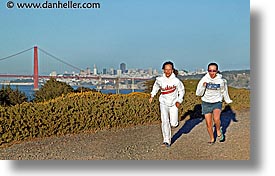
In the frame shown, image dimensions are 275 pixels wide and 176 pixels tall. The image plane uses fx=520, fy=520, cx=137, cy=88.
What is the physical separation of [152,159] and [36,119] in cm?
164

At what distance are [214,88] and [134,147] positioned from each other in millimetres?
1294

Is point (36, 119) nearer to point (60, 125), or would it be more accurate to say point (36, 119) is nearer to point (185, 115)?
point (60, 125)

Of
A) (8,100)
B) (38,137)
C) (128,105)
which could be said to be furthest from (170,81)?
(8,100)

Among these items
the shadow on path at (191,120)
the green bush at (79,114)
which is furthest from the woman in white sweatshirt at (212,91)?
the green bush at (79,114)

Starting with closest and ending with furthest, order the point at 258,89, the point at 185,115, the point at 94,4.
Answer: the point at 258,89
the point at 94,4
the point at 185,115

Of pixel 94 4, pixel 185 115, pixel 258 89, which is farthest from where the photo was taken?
pixel 185 115

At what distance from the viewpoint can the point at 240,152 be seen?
20.7ft

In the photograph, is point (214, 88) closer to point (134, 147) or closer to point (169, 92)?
point (169, 92)

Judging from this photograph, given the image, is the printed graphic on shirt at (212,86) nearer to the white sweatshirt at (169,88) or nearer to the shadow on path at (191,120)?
the white sweatshirt at (169,88)

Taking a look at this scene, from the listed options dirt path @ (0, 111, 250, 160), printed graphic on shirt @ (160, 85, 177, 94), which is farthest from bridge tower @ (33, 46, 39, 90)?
printed graphic on shirt @ (160, 85, 177, 94)

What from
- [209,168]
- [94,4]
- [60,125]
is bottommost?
[209,168]

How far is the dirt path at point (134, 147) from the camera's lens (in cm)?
638

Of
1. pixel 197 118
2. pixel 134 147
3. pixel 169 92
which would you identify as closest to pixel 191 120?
pixel 197 118

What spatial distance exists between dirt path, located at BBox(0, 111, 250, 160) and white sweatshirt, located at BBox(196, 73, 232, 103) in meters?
0.65
